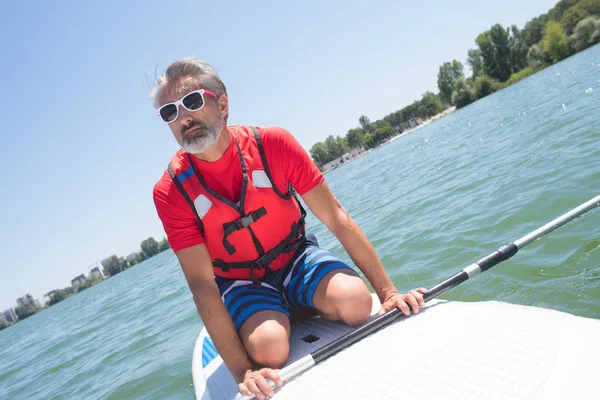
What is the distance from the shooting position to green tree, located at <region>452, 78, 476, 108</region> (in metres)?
68.0

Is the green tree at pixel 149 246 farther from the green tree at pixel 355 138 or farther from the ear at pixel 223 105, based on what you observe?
the ear at pixel 223 105

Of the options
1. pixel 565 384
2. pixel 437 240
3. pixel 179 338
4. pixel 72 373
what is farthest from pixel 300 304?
pixel 72 373

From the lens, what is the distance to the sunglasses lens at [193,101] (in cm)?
263

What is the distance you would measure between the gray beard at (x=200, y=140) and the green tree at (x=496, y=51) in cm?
7251

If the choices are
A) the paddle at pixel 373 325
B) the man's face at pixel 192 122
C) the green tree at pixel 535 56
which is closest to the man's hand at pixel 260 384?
the paddle at pixel 373 325

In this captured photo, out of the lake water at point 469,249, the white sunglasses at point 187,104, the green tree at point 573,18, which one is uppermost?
the green tree at point 573,18

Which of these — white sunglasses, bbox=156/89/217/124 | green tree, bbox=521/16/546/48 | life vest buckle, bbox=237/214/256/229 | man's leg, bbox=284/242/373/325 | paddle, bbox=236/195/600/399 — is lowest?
paddle, bbox=236/195/600/399

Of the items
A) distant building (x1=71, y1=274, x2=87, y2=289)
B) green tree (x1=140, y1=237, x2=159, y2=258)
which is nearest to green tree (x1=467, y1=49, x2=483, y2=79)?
green tree (x1=140, y1=237, x2=159, y2=258)

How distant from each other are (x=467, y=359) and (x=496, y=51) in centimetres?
7408

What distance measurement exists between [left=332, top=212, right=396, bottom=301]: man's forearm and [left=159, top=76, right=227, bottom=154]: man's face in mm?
972

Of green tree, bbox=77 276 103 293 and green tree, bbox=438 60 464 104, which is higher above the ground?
green tree, bbox=438 60 464 104

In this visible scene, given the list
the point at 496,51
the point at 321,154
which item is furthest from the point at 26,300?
the point at 496,51

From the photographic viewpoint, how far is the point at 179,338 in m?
7.18

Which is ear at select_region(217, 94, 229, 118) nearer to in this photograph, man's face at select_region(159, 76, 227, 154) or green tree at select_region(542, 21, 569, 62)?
man's face at select_region(159, 76, 227, 154)
